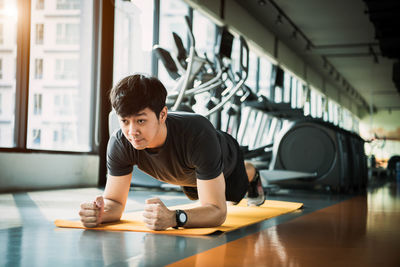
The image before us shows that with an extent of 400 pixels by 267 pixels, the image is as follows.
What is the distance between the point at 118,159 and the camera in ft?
6.52

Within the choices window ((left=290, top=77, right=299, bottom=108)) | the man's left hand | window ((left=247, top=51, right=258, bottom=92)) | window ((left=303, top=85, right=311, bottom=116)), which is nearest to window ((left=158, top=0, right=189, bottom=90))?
window ((left=303, top=85, right=311, bottom=116))

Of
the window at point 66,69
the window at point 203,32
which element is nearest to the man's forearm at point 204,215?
the window at point 66,69

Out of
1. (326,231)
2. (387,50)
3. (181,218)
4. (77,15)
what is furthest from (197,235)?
(387,50)

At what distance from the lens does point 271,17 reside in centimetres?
938

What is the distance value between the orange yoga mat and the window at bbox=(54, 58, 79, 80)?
309 cm

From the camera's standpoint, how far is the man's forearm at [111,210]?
2.04 metres

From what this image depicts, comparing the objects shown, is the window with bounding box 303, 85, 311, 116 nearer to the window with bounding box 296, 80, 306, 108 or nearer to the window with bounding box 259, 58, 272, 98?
the window with bounding box 296, 80, 306, 108

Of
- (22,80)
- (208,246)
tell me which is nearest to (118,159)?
(208,246)

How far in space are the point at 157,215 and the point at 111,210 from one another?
0.33 meters

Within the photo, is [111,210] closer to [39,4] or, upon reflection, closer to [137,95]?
[137,95]

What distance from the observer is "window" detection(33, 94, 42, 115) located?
16.0 feet

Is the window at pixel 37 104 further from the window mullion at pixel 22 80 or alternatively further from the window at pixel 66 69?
the window at pixel 66 69

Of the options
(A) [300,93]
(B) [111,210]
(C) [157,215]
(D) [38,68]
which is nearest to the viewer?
(C) [157,215]

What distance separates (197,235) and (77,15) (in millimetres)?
4478
